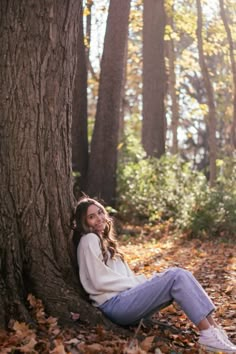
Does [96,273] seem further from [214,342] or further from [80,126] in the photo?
[80,126]

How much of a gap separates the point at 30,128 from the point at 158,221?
871cm

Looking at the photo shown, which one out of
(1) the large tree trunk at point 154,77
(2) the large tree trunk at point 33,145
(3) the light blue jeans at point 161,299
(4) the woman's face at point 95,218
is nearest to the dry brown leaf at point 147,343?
(3) the light blue jeans at point 161,299

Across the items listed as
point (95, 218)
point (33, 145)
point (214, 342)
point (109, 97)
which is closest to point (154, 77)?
point (109, 97)

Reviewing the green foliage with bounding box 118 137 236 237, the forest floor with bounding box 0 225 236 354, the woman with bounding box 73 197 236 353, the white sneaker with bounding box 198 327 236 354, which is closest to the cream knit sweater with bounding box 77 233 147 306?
the woman with bounding box 73 197 236 353

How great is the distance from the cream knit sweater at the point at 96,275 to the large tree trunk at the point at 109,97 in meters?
7.59

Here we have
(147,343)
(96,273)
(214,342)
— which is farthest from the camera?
(96,273)

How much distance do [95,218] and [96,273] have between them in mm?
483

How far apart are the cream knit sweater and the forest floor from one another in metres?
0.32

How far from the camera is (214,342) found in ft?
15.7

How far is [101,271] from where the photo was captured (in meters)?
5.15

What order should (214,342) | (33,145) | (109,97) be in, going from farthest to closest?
(109,97) < (33,145) < (214,342)

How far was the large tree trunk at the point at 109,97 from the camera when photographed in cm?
1255

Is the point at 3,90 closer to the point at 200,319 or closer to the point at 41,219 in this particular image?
the point at 41,219

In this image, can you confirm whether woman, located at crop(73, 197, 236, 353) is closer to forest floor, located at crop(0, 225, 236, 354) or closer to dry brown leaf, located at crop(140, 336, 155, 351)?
forest floor, located at crop(0, 225, 236, 354)
